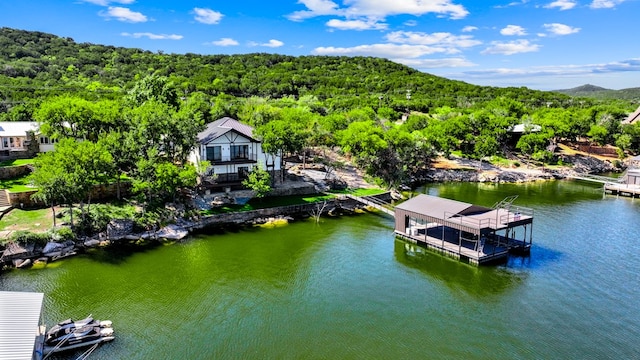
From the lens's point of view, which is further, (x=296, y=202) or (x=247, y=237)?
(x=296, y=202)

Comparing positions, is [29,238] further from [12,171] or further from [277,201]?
[277,201]

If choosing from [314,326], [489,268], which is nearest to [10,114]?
[314,326]

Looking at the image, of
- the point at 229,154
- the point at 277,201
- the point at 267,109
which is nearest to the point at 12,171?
the point at 229,154

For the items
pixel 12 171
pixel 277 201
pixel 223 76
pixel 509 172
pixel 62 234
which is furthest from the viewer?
pixel 223 76

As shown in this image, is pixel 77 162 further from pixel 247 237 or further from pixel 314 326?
pixel 314 326

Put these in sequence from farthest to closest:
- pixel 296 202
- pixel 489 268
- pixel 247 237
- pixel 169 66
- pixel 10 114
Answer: pixel 169 66
pixel 10 114
pixel 296 202
pixel 247 237
pixel 489 268

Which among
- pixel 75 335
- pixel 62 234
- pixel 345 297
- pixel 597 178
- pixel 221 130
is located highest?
pixel 221 130

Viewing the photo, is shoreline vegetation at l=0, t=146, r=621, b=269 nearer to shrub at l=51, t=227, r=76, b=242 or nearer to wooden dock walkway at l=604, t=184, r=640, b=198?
shrub at l=51, t=227, r=76, b=242
